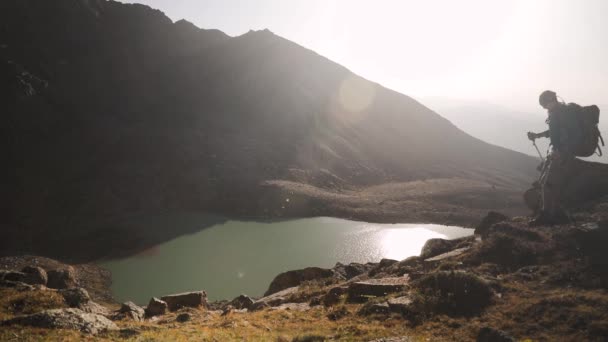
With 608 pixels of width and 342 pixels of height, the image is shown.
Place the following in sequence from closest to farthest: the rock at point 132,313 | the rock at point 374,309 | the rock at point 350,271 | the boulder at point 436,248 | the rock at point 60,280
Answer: the rock at point 374,309
the rock at point 132,313
the boulder at point 436,248
the rock at point 350,271
the rock at point 60,280

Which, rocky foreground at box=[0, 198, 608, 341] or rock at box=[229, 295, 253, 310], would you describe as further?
rock at box=[229, 295, 253, 310]

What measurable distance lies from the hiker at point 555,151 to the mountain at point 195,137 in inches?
1744

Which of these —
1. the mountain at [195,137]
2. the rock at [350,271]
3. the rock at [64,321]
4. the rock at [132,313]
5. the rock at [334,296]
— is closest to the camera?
the rock at [64,321]

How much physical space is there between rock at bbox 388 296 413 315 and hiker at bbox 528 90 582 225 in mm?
6311

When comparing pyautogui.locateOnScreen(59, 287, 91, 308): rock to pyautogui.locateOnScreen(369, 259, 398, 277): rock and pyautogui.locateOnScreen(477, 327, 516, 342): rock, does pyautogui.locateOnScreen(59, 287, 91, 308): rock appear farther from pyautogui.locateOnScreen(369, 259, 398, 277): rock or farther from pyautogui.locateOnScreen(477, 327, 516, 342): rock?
pyautogui.locateOnScreen(477, 327, 516, 342): rock

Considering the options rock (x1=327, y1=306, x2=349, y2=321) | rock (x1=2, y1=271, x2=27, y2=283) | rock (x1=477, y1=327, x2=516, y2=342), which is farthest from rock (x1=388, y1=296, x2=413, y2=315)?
rock (x1=2, y1=271, x2=27, y2=283)

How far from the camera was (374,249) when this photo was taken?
1770 inches

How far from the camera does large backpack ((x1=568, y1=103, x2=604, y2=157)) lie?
500 inches

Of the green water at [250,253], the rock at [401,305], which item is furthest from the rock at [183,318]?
the green water at [250,253]

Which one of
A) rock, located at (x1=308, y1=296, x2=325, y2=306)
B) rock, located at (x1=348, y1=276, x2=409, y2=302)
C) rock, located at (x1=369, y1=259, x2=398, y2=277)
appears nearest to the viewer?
rock, located at (x1=348, y1=276, x2=409, y2=302)

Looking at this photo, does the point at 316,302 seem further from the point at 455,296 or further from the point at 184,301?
the point at 184,301

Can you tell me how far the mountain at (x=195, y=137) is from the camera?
58.1m

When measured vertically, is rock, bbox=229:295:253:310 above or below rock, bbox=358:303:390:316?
below

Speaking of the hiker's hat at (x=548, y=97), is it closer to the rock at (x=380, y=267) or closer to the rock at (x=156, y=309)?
the rock at (x=380, y=267)
